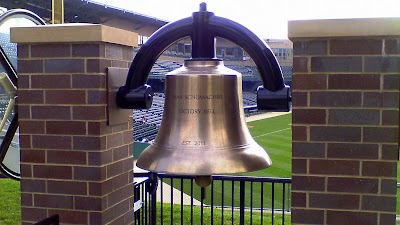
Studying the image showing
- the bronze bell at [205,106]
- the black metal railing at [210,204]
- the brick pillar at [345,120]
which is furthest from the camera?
the black metal railing at [210,204]

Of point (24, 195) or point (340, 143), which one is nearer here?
point (340, 143)

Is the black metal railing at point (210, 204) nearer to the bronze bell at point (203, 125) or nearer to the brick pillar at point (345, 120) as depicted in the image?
the bronze bell at point (203, 125)

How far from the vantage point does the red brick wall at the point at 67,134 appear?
2314 mm

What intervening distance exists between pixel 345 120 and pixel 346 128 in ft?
0.12

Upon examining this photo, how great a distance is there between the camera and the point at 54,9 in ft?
9.53

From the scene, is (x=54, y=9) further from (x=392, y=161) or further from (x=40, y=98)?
(x=392, y=161)

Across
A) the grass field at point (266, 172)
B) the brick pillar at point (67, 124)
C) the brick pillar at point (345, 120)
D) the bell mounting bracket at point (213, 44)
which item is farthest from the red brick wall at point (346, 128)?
the grass field at point (266, 172)

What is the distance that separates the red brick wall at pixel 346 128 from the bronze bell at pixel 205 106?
1.30ft

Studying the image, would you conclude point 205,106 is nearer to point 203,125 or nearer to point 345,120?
point 203,125

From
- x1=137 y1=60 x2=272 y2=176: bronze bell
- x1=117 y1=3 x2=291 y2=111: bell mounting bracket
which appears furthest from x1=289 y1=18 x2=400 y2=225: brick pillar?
x1=137 y1=60 x2=272 y2=176: bronze bell

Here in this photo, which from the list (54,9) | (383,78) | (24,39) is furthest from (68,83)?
(383,78)

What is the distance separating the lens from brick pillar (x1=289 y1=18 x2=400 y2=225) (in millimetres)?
2076

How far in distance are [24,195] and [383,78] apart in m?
1.83

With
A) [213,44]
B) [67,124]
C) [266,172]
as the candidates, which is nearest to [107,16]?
[266,172]
